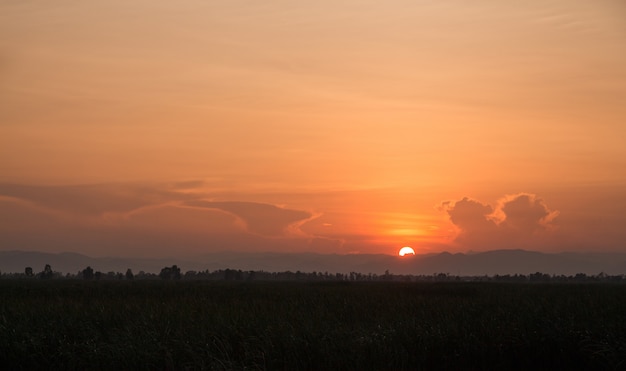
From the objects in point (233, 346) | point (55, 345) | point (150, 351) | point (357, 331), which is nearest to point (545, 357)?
point (357, 331)

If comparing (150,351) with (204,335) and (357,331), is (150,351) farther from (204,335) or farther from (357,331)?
(357,331)

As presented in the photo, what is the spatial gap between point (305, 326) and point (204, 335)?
285 centimetres

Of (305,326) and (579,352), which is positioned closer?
(579,352)

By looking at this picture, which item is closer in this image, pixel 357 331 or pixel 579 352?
pixel 579 352

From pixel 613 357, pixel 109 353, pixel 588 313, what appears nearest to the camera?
→ pixel 613 357

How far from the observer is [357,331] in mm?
22625

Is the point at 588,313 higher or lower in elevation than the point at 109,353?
higher

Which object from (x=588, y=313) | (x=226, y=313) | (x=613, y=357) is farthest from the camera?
(x=226, y=313)

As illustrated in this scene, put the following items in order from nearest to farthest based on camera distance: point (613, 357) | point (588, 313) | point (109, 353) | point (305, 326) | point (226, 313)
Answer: point (613, 357), point (109, 353), point (305, 326), point (588, 313), point (226, 313)

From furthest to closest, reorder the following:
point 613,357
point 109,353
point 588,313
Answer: point 588,313 < point 109,353 < point 613,357

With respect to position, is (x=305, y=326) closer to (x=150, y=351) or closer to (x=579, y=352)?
(x=150, y=351)

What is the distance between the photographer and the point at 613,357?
64.6 ft

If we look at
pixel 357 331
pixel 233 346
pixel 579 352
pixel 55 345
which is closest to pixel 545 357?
pixel 579 352

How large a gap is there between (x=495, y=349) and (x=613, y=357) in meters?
3.00
